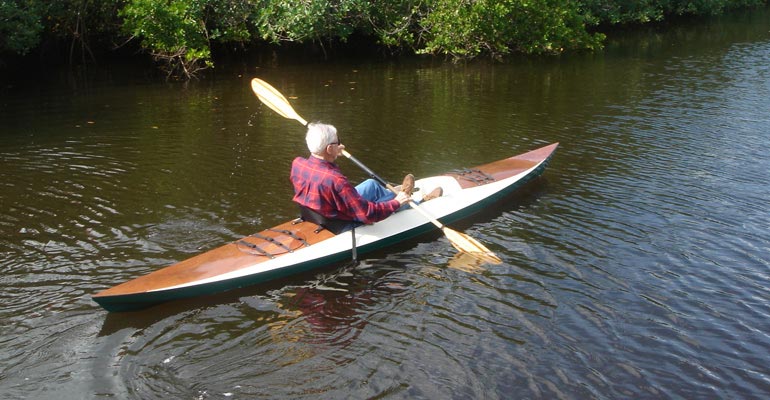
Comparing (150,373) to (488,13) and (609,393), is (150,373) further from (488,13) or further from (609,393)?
(488,13)

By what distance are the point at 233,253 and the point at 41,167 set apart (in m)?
4.89

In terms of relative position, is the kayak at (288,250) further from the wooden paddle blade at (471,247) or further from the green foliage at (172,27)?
the green foliage at (172,27)

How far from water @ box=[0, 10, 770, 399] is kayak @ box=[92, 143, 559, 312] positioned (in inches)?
6.3

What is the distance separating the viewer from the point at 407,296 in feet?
21.5

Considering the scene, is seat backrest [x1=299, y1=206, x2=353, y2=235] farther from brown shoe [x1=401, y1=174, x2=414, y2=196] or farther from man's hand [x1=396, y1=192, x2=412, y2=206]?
brown shoe [x1=401, y1=174, x2=414, y2=196]

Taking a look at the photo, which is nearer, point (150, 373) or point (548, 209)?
point (150, 373)

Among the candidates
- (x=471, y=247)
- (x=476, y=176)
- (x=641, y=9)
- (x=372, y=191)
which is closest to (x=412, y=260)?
(x=471, y=247)

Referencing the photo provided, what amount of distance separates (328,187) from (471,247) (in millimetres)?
1568

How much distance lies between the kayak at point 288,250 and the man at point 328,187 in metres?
0.26

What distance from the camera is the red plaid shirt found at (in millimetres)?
6785

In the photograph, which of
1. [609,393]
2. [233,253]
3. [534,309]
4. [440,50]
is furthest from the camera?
[440,50]

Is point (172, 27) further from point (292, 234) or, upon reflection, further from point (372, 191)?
point (292, 234)

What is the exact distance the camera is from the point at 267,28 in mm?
18000

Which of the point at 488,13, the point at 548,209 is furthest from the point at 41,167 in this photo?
the point at 488,13
